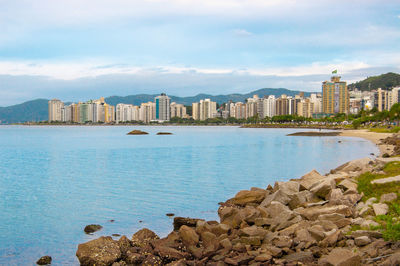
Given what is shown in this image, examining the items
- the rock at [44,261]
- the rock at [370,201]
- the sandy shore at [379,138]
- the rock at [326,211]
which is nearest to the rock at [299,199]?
the rock at [326,211]

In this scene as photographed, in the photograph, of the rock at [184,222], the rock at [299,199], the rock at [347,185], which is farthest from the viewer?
the rock at [347,185]

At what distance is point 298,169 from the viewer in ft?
111

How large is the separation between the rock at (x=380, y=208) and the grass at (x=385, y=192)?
0.12 m

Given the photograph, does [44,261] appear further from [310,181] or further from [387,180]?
[310,181]

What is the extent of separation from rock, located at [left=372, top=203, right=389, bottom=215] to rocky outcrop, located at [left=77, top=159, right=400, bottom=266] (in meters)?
0.04

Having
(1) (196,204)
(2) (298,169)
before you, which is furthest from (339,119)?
(1) (196,204)

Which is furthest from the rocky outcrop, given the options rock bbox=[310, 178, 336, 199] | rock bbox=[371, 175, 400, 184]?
rock bbox=[371, 175, 400, 184]

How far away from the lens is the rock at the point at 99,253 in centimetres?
998

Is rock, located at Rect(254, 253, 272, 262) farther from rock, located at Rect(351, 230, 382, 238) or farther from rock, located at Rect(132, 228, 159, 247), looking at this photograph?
rock, located at Rect(132, 228, 159, 247)

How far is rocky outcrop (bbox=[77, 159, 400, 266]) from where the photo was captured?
351 inches

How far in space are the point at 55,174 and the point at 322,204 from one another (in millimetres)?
24730

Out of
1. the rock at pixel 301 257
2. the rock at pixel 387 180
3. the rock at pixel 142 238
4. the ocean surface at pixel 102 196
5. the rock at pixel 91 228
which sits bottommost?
the ocean surface at pixel 102 196

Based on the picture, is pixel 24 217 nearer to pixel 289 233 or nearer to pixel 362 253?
pixel 289 233

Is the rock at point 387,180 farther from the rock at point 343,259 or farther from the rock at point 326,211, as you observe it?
the rock at point 343,259
